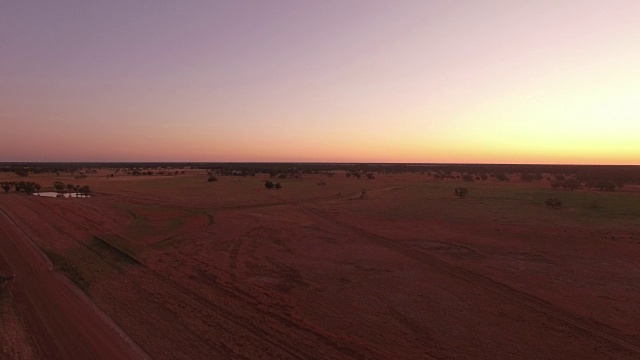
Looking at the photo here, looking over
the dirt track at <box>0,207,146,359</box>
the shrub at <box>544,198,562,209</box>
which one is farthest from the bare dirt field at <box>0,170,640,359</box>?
the shrub at <box>544,198,562,209</box>

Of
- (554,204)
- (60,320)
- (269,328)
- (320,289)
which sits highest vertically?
(554,204)

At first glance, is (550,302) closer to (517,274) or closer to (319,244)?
(517,274)

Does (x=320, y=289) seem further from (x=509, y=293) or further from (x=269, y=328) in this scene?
(x=509, y=293)

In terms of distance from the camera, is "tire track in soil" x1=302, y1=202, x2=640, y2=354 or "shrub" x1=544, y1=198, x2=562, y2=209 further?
"shrub" x1=544, y1=198, x2=562, y2=209

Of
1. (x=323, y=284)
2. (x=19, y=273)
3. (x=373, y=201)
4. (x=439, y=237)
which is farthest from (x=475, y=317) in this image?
(x=373, y=201)

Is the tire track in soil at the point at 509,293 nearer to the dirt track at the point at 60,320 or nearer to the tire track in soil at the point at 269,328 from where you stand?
the tire track in soil at the point at 269,328

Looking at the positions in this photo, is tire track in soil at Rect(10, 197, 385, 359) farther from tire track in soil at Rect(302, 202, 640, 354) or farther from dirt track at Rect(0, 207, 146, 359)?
tire track in soil at Rect(302, 202, 640, 354)

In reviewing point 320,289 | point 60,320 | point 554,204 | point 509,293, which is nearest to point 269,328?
point 320,289
